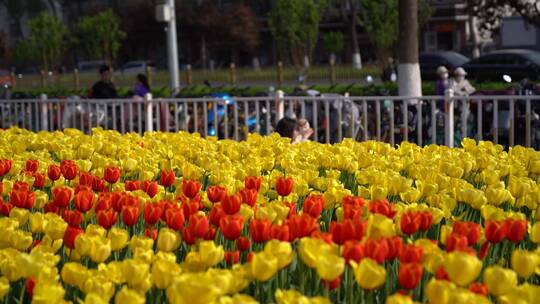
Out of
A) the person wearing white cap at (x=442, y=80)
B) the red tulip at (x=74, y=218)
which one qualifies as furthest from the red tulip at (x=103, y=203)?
the person wearing white cap at (x=442, y=80)

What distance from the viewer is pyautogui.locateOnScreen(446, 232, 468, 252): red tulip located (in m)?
2.92

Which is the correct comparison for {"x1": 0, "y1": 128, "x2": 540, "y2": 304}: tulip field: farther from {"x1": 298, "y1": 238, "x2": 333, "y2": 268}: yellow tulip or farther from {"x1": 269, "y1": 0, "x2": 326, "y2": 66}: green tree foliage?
{"x1": 269, "y1": 0, "x2": 326, "y2": 66}: green tree foliage

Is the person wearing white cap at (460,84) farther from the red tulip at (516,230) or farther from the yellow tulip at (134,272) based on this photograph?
the yellow tulip at (134,272)

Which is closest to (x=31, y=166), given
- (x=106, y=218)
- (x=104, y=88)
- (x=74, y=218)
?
(x=74, y=218)

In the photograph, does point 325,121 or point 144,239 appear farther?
point 325,121

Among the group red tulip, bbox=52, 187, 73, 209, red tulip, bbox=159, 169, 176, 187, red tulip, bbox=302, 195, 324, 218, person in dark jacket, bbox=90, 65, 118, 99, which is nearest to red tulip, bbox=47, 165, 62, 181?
red tulip, bbox=159, 169, 176, 187

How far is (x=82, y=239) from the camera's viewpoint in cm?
310

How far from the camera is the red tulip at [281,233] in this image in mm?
3121

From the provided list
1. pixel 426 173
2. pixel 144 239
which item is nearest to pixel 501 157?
pixel 426 173

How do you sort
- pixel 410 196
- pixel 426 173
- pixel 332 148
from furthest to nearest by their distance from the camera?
pixel 332 148 → pixel 426 173 → pixel 410 196

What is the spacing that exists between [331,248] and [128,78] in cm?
4123

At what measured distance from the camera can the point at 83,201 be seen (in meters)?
3.88

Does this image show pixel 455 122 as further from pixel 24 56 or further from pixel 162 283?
pixel 24 56

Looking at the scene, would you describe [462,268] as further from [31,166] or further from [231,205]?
[31,166]
